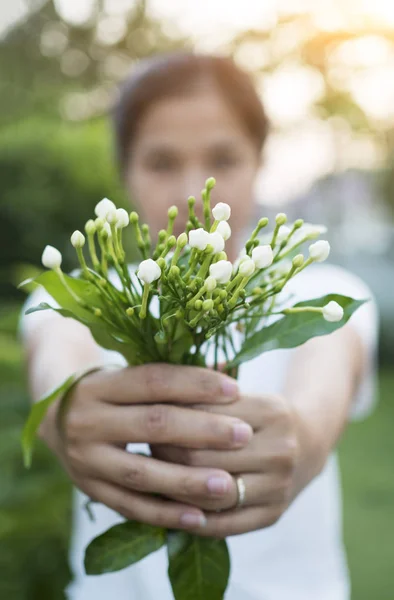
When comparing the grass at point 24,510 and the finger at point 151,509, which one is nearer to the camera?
the finger at point 151,509

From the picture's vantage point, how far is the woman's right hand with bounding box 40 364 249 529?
39.9 inches

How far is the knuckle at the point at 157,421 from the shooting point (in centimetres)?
103

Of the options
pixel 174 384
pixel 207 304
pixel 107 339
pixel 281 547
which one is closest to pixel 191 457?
pixel 174 384

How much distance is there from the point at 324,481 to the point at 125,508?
0.91 m

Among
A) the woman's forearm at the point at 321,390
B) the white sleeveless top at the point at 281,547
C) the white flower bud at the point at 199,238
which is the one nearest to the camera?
the white flower bud at the point at 199,238

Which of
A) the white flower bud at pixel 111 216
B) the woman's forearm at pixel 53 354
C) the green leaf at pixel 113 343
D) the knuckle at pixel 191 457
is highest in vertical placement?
the white flower bud at pixel 111 216

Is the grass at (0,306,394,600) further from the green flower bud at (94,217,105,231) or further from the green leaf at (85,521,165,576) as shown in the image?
the green flower bud at (94,217,105,231)

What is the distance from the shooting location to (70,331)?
5.31ft

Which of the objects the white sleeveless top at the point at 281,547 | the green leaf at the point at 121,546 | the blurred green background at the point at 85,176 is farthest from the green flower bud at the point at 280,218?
the blurred green background at the point at 85,176

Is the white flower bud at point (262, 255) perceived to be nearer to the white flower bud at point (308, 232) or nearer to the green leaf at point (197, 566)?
the white flower bud at point (308, 232)

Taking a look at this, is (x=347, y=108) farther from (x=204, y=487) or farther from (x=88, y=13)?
(x=204, y=487)

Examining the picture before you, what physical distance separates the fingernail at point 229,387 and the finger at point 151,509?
0.61ft

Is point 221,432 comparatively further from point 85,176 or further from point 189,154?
point 85,176

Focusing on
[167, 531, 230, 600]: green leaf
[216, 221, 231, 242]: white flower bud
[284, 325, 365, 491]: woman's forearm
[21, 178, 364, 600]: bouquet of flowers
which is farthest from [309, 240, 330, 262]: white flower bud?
[167, 531, 230, 600]: green leaf
